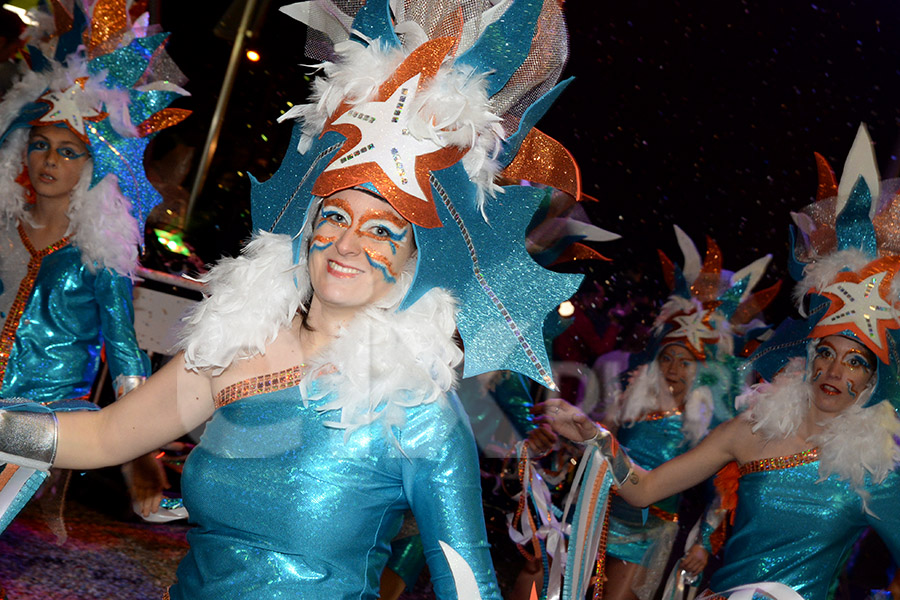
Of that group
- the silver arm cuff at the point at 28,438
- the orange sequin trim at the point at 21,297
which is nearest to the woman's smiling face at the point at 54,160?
the orange sequin trim at the point at 21,297

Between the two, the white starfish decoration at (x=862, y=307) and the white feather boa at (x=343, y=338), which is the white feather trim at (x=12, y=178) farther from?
the white starfish decoration at (x=862, y=307)

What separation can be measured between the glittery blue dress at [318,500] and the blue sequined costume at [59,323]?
1.43 m

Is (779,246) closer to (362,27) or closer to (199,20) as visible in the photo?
(199,20)

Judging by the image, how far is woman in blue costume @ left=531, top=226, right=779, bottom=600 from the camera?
14.5 feet

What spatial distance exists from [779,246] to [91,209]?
14.7 ft

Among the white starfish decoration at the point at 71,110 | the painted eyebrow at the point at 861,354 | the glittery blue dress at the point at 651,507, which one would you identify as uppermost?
the white starfish decoration at the point at 71,110

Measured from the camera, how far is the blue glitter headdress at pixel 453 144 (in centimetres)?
168

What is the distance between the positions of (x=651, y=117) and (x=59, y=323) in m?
4.19

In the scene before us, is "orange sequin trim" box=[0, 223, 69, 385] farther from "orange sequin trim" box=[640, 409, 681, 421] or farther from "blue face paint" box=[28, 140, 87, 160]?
"orange sequin trim" box=[640, 409, 681, 421]

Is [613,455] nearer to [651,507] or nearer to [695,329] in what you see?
[651,507]

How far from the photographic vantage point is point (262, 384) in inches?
64.7

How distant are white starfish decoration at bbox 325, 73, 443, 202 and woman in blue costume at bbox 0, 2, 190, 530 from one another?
152 centimetres

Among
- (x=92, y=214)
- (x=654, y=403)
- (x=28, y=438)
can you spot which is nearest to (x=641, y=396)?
(x=654, y=403)

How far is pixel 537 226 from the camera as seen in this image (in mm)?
3895
